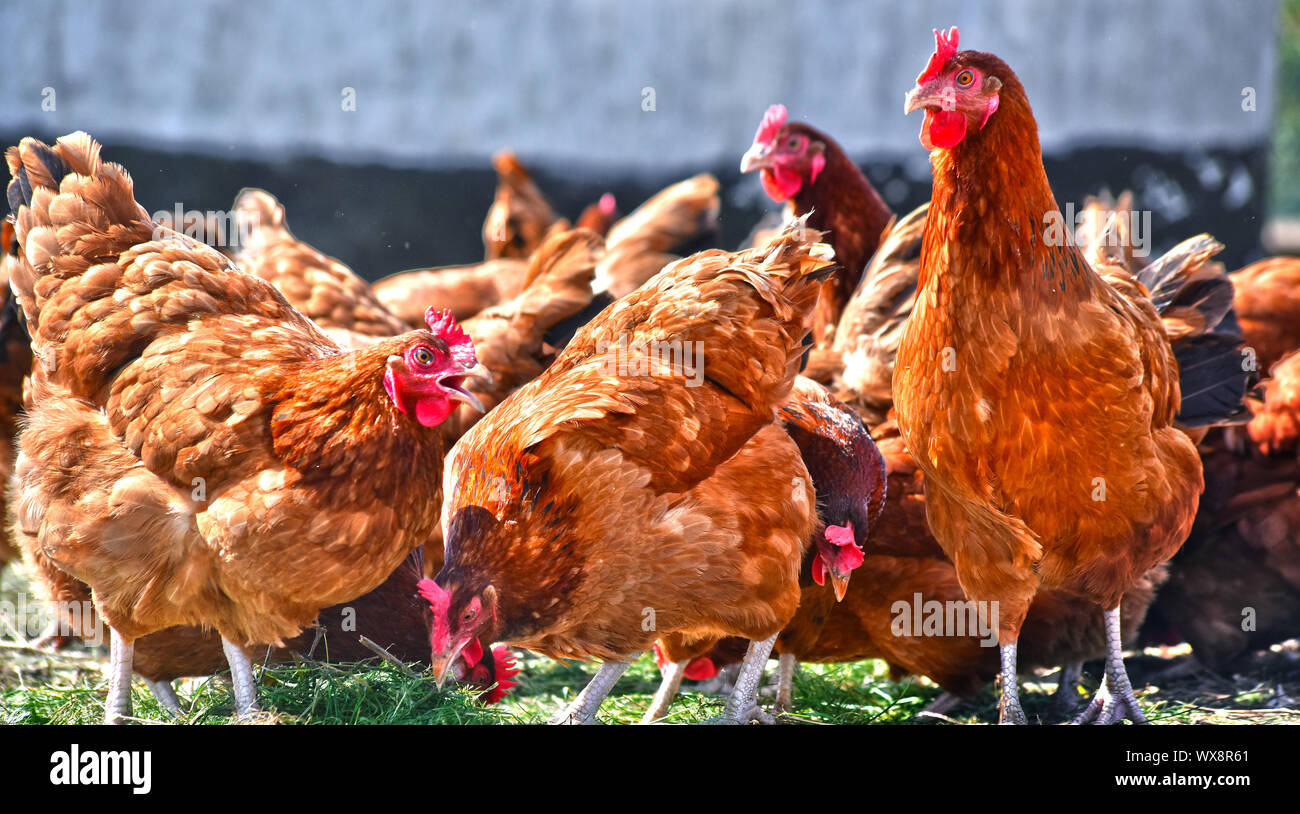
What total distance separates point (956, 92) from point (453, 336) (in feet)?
4.15

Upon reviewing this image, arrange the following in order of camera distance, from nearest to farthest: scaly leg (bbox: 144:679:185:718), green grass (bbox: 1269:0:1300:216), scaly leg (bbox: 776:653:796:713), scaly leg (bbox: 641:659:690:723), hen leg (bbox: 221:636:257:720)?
1. hen leg (bbox: 221:636:257:720)
2. scaly leg (bbox: 144:679:185:718)
3. scaly leg (bbox: 641:659:690:723)
4. scaly leg (bbox: 776:653:796:713)
5. green grass (bbox: 1269:0:1300:216)

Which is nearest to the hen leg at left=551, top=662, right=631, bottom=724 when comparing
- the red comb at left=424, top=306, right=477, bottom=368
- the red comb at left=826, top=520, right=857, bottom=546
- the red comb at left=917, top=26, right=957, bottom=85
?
the red comb at left=826, top=520, right=857, bottom=546

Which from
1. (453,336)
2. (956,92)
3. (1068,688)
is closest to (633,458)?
(453,336)

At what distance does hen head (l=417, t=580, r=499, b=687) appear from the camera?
2.43 metres

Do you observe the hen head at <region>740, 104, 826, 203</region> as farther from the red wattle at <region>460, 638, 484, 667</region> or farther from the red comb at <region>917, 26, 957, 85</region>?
the red wattle at <region>460, 638, 484, 667</region>

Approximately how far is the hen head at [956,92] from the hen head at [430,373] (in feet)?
3.77

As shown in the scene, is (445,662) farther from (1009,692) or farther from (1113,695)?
(1113,695)

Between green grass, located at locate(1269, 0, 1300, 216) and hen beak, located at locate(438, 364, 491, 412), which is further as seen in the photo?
green grass, located at locate(1269, 0, 1300, 216)

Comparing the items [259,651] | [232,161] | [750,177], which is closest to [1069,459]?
[259,651]

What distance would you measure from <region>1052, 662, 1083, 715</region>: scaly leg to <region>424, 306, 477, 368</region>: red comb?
197 centimetres

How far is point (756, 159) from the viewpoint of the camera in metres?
3.69
